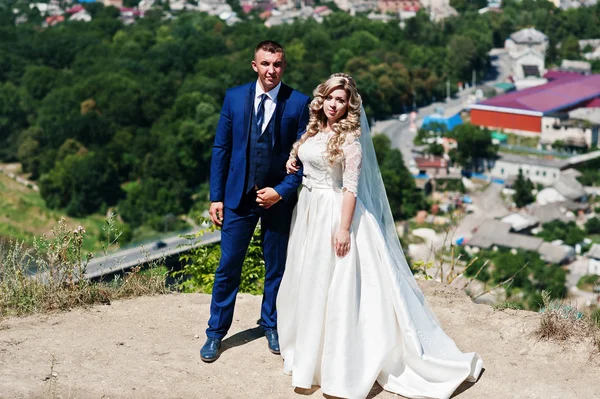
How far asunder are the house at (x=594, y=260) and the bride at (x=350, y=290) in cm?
1794

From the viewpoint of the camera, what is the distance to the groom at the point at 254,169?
10.5 feet

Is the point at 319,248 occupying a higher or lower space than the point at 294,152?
lower

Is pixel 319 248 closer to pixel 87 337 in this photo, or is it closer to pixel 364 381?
pixel 364 381

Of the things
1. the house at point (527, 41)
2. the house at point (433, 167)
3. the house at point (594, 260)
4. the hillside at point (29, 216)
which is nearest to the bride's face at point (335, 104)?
the house at point (594, 260)

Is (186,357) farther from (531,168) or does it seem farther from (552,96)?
(552,96)

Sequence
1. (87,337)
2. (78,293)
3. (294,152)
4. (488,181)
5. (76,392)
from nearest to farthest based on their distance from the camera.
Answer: (76,392)
(294,152)
(87,337)
(78,293)
(488,181)

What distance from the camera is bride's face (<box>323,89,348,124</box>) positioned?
306 cm

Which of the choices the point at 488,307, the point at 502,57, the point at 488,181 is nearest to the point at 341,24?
the point at 502,57

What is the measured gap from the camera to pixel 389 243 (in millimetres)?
3264

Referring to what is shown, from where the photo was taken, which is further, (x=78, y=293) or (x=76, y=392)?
(x=78, y=293)

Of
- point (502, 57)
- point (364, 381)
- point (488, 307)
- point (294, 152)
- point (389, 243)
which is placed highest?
point (294, 152)

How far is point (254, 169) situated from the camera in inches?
127

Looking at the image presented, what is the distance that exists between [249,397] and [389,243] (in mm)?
782

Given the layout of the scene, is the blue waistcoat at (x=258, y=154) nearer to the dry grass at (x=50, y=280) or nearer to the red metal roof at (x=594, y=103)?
the dry grass at (x=50, y=280)
